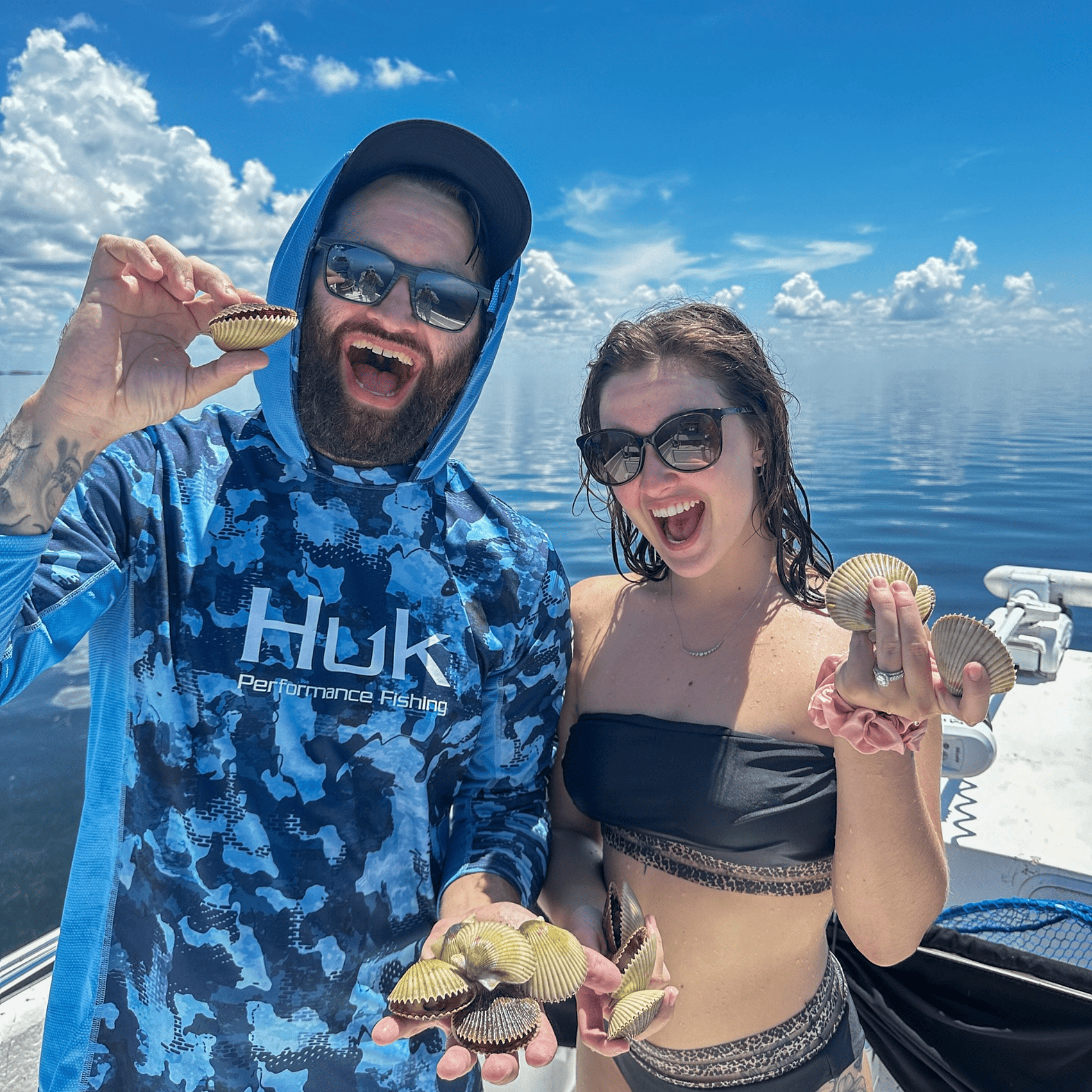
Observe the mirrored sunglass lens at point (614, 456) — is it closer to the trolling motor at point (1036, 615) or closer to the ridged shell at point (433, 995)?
the ridged shell at point (433, 995)

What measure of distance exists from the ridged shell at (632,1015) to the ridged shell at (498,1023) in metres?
0.20

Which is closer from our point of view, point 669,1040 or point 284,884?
point 284,884

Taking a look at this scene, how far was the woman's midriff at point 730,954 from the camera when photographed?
2322mm

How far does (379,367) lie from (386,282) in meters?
0.28

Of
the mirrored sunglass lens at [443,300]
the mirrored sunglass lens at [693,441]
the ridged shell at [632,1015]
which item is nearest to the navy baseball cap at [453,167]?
the mirrored sunglass lens at [443,300]

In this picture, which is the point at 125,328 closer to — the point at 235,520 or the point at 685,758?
the point at 235,520

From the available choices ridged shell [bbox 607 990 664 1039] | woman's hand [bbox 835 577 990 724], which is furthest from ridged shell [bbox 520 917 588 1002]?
woman's hand [bbox 835 577 990 724]

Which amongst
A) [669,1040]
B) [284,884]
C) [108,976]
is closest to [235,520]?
[284,884]

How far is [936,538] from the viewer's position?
1811 cm

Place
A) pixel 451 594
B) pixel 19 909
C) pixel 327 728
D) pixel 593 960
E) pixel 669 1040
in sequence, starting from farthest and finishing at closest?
pixel 19 909, pixel 669 1040, pixel 451 594, pixel 327 728, pixel 593 960

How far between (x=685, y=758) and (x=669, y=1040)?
0.93m

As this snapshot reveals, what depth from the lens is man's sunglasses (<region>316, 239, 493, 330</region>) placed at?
90.9 inches

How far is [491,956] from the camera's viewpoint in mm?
1750

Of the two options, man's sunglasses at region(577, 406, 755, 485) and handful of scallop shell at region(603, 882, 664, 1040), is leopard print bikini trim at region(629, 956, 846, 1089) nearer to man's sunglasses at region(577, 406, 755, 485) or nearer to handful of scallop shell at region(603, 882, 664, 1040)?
handful of scallop shell at region(603, 882, 664, 1040)
